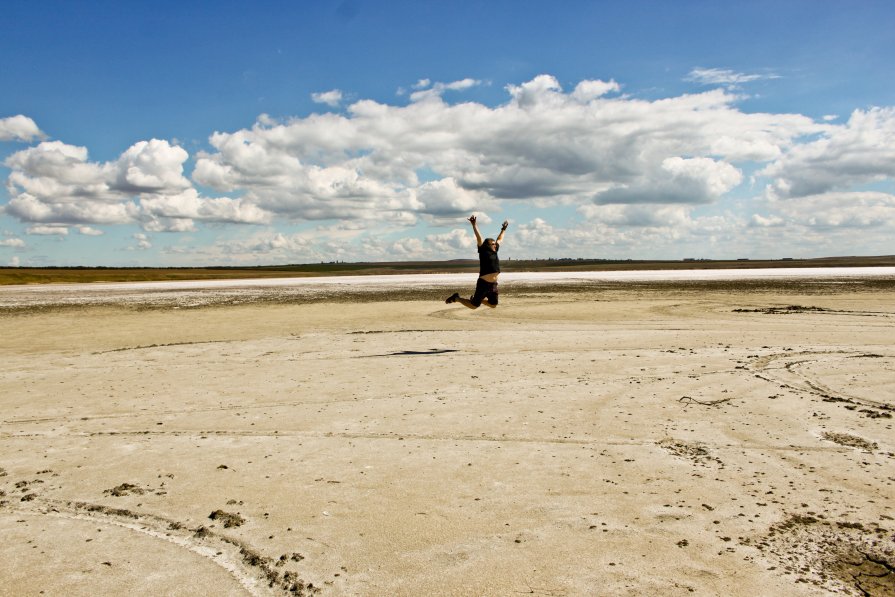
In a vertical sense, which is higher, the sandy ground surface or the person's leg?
the person's leg

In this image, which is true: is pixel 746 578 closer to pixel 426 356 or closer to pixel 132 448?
pixel 132 448

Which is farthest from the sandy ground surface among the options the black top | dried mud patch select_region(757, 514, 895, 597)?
the black top

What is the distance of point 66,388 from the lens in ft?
35.3

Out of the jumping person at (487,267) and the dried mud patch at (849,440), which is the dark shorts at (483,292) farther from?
the dried mud patch at (849,440)

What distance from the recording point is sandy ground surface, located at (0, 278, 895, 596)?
14.2 feet

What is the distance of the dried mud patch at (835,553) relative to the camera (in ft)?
13.5

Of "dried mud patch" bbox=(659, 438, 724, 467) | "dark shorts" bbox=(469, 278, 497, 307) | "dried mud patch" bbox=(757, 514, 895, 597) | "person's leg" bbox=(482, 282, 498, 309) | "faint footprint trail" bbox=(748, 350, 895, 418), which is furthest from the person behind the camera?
"person's leg" bbox=(482, 282, 498, 309)

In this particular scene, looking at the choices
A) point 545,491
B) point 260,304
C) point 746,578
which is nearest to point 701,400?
point 545,491

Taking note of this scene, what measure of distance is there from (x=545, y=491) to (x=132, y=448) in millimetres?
5145

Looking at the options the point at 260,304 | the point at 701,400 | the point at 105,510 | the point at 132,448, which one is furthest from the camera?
the point at 260,304

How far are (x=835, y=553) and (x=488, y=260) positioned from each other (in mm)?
10209

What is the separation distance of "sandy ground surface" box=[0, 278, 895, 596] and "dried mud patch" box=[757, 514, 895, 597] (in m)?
0.02

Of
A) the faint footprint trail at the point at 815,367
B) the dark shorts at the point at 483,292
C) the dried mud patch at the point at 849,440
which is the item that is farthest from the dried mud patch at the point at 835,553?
the dark shorts at the point at 483,292

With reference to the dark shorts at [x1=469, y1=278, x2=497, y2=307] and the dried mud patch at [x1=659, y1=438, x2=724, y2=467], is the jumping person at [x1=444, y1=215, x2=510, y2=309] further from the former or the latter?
the dried mud patch at [x1=659, y1=438, x2=724, y2=467]
